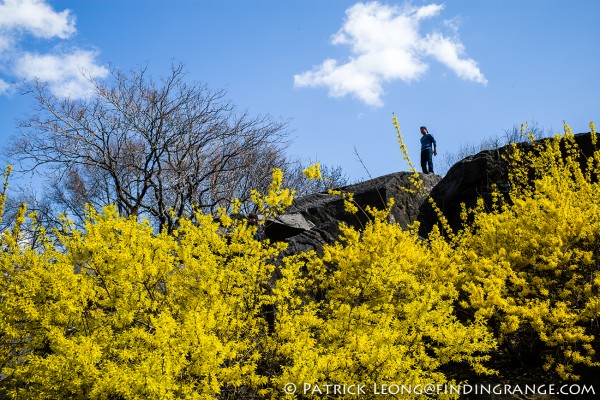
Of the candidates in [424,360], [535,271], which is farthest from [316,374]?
[535,271]

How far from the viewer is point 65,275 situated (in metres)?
3.94

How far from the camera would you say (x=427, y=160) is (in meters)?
Answer: 12.0

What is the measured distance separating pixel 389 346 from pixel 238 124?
13.9 meters

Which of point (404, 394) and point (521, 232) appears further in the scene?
point (521, 232)

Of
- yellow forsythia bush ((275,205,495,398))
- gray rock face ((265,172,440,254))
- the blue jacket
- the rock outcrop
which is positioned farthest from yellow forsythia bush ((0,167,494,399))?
the blue jacket

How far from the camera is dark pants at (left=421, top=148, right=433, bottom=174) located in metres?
12.0

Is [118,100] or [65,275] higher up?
[118,100]

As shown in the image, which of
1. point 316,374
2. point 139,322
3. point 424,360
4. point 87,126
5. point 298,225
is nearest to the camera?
point 316,374

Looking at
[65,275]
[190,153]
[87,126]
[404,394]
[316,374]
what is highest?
[87,126]

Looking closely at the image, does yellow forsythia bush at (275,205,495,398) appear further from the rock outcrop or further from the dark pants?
the dark pants

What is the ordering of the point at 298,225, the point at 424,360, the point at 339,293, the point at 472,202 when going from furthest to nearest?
1. the point at 298,225
2. the point at 472,202
3. the point at 339,293
4. the point at 424,360

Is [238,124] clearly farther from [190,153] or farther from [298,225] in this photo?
[298,225]

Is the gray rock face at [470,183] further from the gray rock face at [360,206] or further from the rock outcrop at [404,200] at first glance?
the gray rock face at [360,206]

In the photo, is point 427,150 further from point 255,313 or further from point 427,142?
point 255,313
